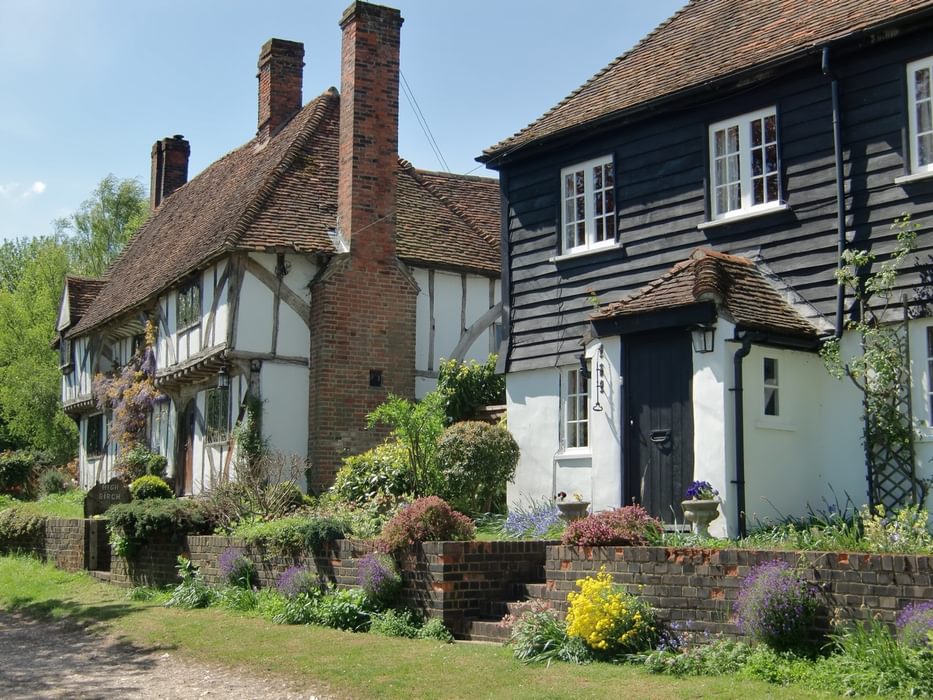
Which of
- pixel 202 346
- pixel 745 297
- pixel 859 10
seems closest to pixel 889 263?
pixel 745 297

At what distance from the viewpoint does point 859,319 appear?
12.6 metres

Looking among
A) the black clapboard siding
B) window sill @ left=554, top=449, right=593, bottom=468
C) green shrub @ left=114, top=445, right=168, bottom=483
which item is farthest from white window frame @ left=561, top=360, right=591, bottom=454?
green shrub @ left=114, top=445, right=168, bottom=483

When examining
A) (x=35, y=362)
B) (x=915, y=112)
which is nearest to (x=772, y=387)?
(x=915, y=112)

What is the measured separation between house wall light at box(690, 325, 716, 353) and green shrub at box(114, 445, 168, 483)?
1505 cm

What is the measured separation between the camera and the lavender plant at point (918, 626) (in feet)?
26.0

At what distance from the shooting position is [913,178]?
1205 centimetres

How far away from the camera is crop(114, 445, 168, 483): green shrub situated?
80.7 ft

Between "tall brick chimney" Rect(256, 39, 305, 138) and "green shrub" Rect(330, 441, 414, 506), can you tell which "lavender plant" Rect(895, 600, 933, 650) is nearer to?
"green shrub" Rect(330, 441, 414, 506)

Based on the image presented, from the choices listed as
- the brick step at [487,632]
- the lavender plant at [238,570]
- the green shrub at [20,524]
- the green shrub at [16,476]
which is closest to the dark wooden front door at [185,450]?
the green shrub at [20,524]

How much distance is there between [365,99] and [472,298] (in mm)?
4564

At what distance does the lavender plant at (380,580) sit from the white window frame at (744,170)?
20.1 feet

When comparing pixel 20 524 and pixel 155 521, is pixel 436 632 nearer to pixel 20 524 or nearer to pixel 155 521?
pixel 155 521

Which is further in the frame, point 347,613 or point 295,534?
point 295,534

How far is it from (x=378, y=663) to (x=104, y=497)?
12175mm
